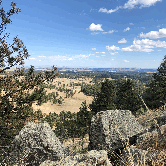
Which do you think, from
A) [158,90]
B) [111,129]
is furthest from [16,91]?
[158,90]

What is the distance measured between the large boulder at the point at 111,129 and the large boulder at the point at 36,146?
3.71 meters

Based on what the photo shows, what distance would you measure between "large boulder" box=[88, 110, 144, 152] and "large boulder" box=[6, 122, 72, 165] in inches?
146

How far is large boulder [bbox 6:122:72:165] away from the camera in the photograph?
10000 mm

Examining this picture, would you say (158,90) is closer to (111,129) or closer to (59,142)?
(111,129)

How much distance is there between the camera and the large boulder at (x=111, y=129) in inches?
464

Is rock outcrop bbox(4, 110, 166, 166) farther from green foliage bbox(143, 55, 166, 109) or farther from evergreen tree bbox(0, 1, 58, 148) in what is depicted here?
green foliage bbox(143, 55, 166, 109)

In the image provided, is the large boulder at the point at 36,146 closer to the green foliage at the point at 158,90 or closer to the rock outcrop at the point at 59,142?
the rock outcrop at the point at 59,142

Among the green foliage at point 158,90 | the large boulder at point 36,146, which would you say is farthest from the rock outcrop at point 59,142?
the green foliage at point 158,90

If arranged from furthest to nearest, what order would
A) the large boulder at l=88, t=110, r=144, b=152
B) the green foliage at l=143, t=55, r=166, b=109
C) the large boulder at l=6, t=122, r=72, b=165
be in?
the green foliage at l=143, t=55, r=166, b=109 → the large boulder at l=88, t=110, r=144, b=152 → the large boulder at l=6, t=122, r=72, b=165

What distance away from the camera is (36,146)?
10.3 metres

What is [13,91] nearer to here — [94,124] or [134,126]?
[94,124]

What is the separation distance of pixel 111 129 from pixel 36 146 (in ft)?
23.0

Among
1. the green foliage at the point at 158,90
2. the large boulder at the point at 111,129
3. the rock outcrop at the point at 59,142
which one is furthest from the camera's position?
the green foliage at the point at 158,90

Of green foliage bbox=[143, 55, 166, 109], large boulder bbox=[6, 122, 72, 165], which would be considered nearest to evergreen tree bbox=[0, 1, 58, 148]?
large boulder bbox=[6, 122, 72, 165]
